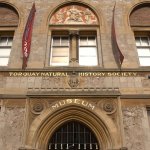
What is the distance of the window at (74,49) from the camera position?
13.9 meters

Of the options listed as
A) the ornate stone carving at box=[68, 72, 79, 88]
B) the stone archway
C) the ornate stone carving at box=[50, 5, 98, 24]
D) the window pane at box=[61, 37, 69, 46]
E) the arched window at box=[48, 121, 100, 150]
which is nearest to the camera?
the stone archway

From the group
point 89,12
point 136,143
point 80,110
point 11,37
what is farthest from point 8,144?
point 89,12

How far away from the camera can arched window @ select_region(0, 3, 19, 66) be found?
14203mm

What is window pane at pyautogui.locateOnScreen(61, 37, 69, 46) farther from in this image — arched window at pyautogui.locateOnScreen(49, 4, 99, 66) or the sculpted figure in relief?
the sculpted figure in relief

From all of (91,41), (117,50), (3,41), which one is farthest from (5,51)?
(117,50)

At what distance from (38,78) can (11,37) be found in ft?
10.4

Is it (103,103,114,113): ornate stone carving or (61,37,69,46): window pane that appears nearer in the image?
(103,103,114,113): ornate stone carving

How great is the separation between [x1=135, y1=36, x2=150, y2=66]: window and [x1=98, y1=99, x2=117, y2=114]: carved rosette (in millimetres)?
2842

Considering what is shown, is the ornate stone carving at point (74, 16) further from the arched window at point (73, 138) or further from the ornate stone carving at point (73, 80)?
the arched window at point (73, 138)

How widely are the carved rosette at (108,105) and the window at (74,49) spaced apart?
2.34 metres

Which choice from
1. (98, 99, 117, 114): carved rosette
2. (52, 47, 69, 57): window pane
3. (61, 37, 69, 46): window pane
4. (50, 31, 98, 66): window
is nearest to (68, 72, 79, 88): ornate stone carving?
(50, 31, 98, 66): window

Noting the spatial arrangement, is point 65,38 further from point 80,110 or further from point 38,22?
point 80,110

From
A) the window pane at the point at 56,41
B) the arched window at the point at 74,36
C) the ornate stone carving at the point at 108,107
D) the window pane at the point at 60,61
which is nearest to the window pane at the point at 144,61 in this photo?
the arched window at the point at 74,36

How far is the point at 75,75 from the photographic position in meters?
12.9
